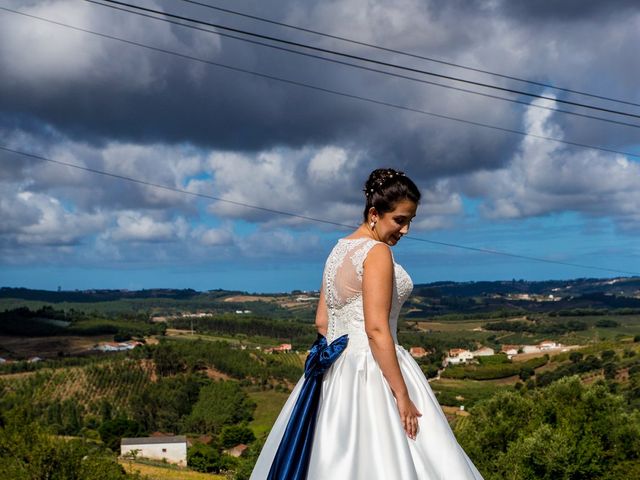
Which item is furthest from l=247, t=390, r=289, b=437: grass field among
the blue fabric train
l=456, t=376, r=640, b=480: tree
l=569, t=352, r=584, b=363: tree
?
the blue fabric train

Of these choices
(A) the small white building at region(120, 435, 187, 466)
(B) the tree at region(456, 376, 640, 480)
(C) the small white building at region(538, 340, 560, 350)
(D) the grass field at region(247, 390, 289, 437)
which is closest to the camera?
(B) the tree at region(456, 376, 640, 480)

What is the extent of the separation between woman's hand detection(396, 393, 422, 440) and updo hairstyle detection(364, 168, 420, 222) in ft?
2.79

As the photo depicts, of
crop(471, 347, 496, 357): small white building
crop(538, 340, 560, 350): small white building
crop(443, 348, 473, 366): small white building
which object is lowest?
crop(443, 348, 473, 366): small white building

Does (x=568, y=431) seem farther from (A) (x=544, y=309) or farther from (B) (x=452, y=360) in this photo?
(A) (x=544, y=309)

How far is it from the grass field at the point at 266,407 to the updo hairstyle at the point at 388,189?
7708cm

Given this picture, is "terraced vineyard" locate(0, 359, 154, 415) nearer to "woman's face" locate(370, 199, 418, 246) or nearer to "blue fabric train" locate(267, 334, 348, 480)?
"blue fabric train" locate(267, 334, 348, 480)

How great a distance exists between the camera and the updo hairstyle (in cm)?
340

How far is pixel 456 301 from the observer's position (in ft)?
643

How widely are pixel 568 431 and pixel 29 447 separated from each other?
47.9 feet

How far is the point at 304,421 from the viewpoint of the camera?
3.57 meters

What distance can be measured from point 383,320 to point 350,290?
0.89ft

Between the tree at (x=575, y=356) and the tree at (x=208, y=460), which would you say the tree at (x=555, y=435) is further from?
the tree at (x=575, y=356)

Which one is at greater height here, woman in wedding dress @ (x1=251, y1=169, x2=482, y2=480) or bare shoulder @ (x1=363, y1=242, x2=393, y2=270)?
bare shoulder @ (x1=363, y1=242, x2=393, y2=270)

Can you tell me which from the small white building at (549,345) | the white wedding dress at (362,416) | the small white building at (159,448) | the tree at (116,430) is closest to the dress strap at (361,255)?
the white wedding dress at (362,416)
